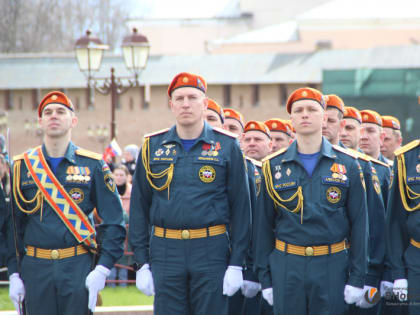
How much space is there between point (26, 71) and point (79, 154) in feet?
135

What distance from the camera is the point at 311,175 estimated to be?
6.11m

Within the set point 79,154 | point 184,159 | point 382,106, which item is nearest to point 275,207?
point 184,159

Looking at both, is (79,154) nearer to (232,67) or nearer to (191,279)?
(191,279)

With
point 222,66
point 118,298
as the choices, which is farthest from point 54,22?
point 118,298

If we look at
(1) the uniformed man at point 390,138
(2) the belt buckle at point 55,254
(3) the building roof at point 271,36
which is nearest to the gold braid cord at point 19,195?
(2) the belt buckle at point 55,254

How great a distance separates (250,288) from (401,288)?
1188mm

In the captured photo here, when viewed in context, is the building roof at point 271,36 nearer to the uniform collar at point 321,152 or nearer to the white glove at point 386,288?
the white glove at point 386,288

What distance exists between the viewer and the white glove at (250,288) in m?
6.75

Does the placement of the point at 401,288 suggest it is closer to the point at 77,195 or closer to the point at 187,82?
the point at 187,82

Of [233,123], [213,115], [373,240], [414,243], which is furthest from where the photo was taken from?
[233,123]

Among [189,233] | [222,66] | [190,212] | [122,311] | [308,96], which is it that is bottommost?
[122,311]

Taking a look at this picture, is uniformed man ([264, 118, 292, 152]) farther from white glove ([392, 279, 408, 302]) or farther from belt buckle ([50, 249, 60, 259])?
belt buckle ([50, 249, 60, 259])

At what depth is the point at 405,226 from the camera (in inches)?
251

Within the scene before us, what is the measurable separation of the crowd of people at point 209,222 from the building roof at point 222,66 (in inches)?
1459
